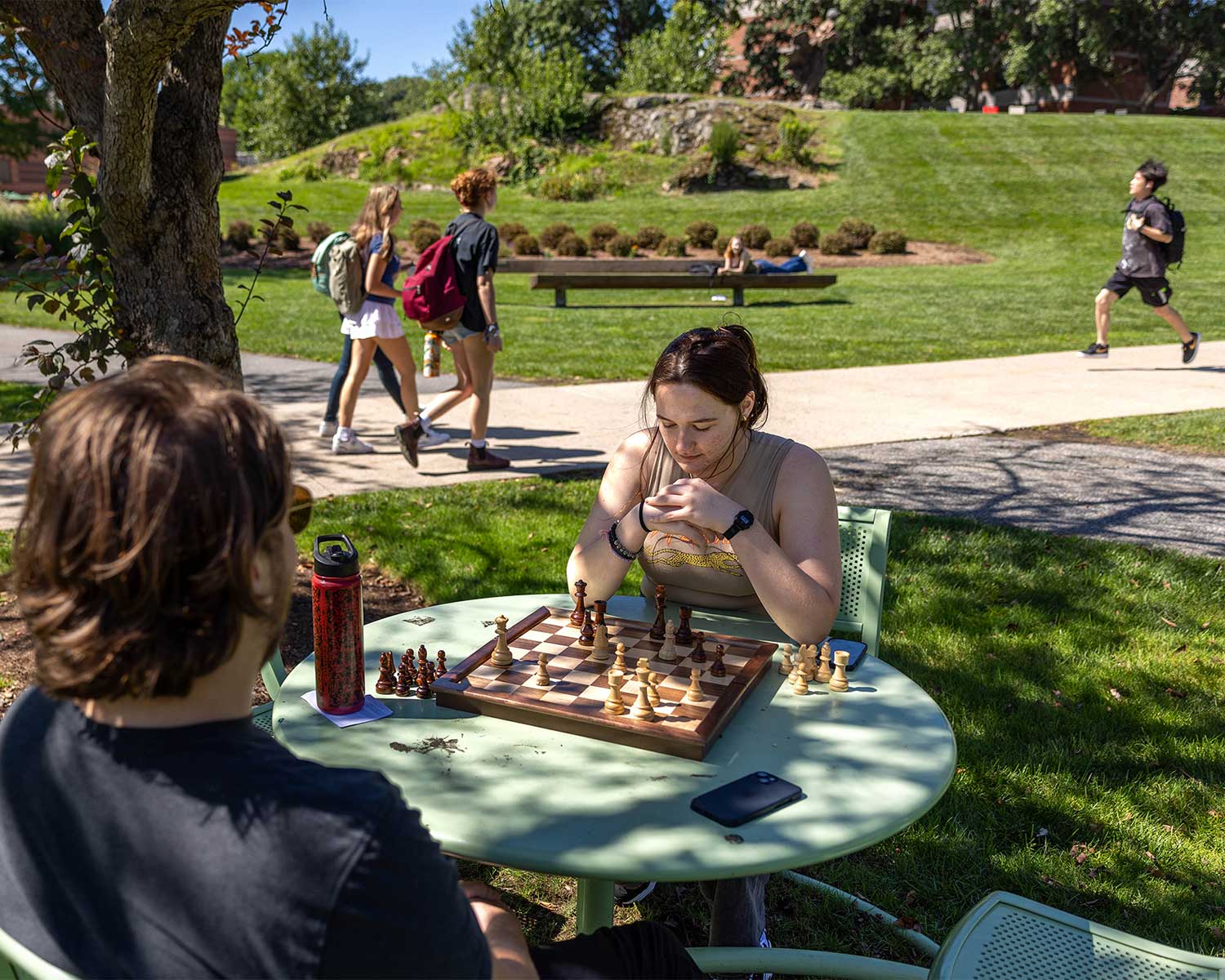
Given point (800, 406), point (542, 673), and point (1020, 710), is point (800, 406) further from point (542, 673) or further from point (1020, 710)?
point (542, 673)

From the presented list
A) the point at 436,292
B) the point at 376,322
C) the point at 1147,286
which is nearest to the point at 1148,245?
the point at 1147,286

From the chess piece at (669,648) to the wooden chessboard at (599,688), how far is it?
13mm

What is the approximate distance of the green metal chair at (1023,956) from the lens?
2.03 m

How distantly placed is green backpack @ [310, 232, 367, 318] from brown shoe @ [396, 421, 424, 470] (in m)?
1.04

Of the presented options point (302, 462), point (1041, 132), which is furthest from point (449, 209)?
point (302, 462)

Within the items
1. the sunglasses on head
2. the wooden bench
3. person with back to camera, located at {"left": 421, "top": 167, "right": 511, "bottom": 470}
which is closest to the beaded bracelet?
the sunglasses on head

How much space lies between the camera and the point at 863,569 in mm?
3232

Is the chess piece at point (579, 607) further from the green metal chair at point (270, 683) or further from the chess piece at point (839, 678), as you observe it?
the green metal chair at point (270, 683)

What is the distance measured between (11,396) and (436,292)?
4901mm

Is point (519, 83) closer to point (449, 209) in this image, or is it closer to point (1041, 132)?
point (449, 209)

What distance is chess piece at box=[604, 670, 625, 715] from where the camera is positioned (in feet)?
7.04

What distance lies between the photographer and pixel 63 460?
A: 3.96 feet

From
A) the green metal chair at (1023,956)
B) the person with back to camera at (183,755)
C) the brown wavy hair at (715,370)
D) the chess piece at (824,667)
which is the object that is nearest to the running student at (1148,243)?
the brown wavy hair at (715,370)

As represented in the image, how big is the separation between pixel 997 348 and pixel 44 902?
44.8 ft
